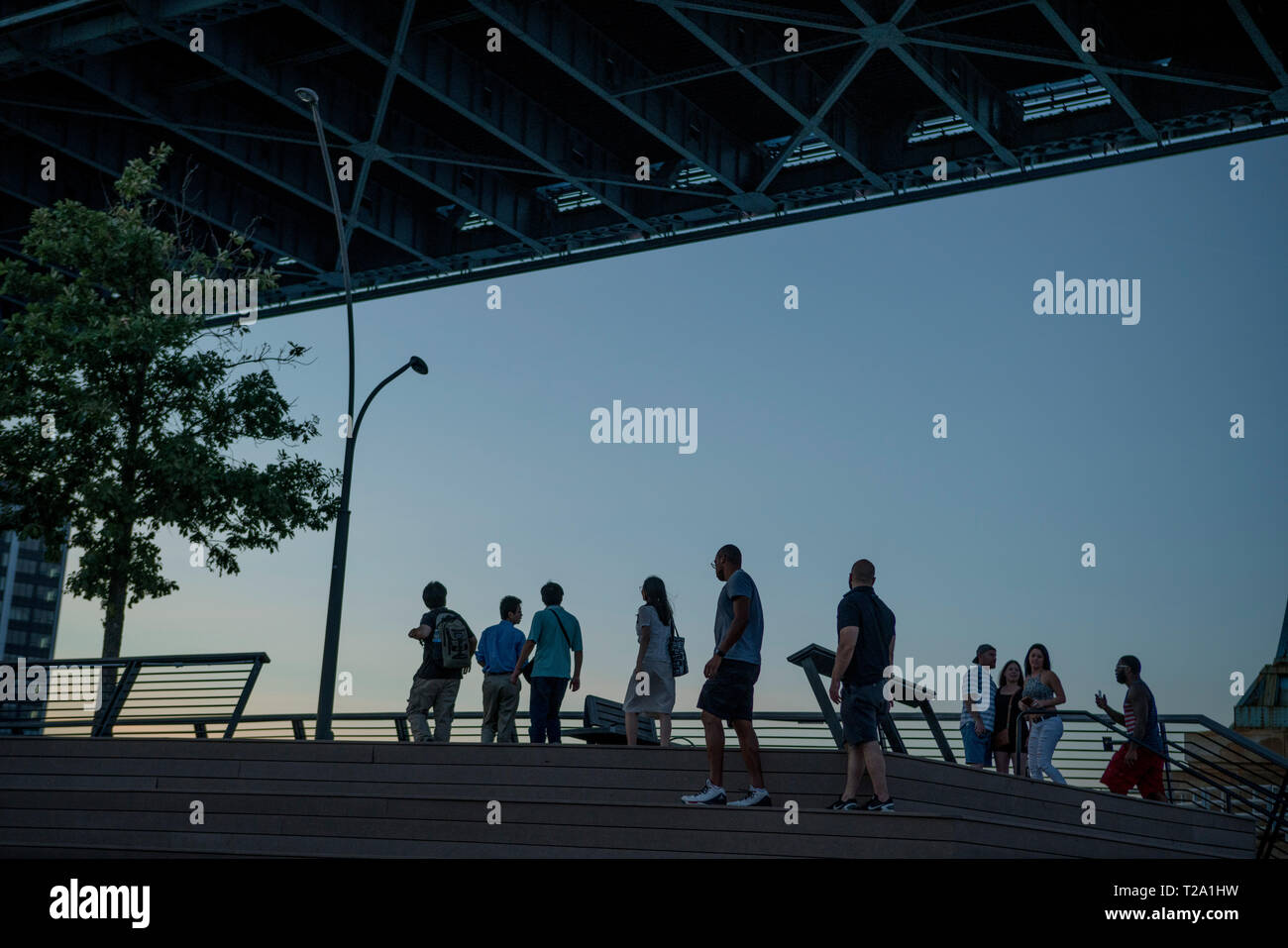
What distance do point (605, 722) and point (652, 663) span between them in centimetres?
412

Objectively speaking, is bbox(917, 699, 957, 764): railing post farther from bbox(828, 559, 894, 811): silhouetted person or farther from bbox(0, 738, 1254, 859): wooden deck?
bbox(828, 559, 894, 811): silhouetted person

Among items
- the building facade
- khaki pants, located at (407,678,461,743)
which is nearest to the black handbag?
khaki pants, located at (407,678,461,743)

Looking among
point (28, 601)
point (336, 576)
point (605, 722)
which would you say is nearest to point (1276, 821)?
point (605, 722)

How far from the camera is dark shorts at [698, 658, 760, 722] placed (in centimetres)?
948

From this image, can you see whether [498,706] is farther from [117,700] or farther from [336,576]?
[336,576]

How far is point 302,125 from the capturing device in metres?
27.1

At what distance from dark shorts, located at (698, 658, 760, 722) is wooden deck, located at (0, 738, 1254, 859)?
2.18 ft

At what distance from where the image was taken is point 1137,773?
41.6ft

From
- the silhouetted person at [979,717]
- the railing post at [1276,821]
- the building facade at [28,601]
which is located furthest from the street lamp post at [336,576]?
the building facade at [28,601]

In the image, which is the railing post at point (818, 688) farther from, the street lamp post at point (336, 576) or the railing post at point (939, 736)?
the street lamp post at point (336, 576)
